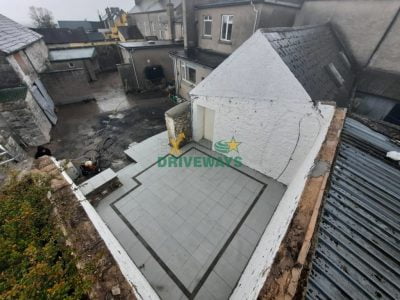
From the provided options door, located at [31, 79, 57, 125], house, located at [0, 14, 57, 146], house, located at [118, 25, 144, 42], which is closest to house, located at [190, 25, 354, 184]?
house, located at [0, 14, 57, 146]

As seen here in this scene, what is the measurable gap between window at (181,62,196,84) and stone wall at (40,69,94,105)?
755 cm

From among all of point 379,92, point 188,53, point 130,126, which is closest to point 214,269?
point 130,126

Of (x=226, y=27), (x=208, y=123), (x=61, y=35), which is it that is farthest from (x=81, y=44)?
(x=208, y=123)

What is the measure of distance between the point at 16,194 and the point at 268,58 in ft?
21.3

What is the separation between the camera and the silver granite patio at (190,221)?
Answer: 14.8 ft

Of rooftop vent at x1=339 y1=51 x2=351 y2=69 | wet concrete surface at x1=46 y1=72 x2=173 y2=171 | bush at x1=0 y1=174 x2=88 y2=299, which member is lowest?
wet concrete surface at x1=46 y1=72 x2=173 y2=171

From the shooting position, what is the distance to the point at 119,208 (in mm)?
5988

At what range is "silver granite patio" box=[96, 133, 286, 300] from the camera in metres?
4.52

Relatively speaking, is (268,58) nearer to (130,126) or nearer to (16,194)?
(16,194)

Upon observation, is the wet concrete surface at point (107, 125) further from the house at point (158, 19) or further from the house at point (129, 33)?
the house at point (129, 33)

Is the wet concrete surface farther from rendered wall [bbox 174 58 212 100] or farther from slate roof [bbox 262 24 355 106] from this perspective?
slate roof [bbox 262 24 355 106]

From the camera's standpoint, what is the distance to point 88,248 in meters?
2.39

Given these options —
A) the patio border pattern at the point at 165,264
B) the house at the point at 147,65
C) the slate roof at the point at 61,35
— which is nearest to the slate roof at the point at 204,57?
the house at the point at 147,65

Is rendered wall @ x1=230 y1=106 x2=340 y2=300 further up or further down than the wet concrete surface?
further up
